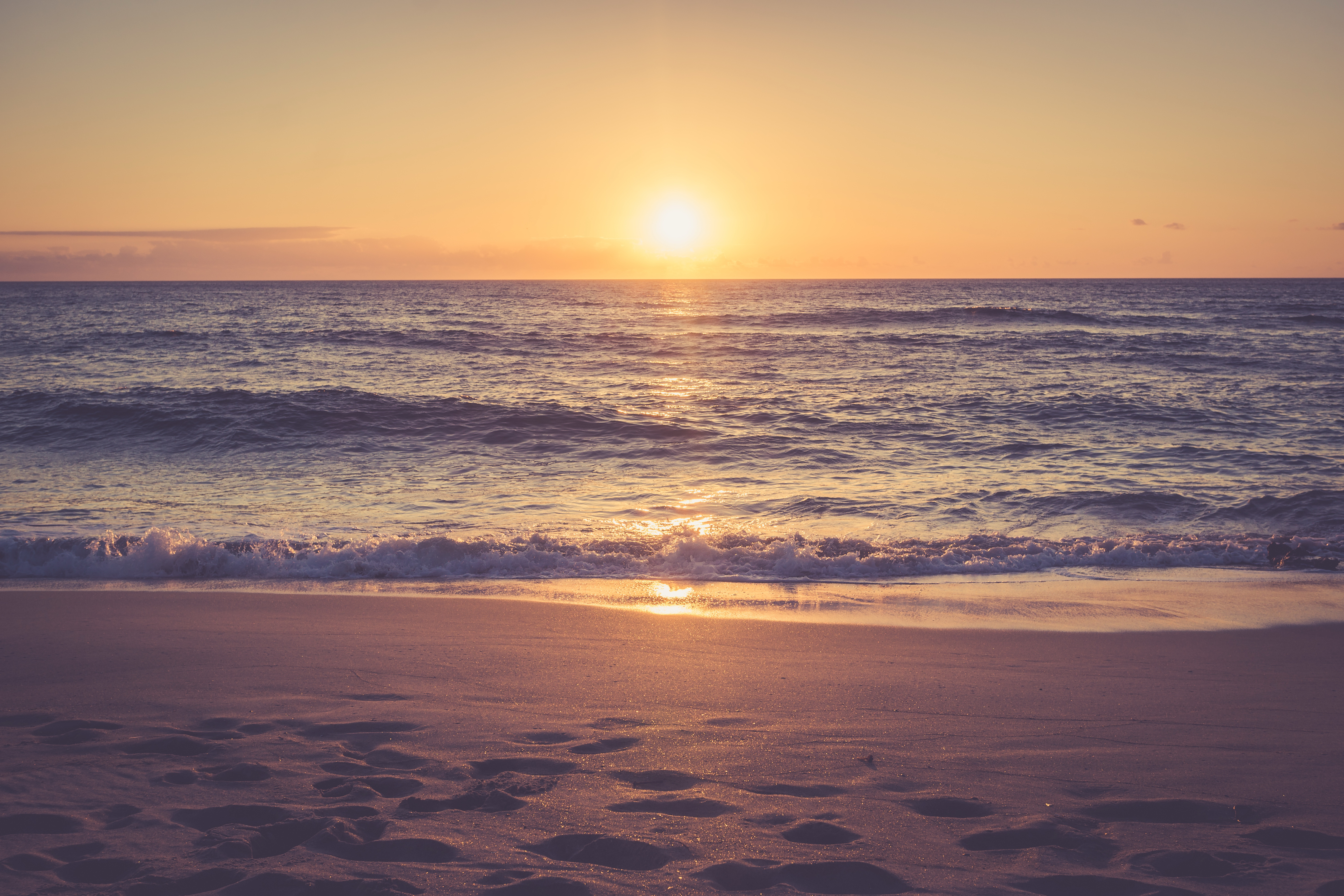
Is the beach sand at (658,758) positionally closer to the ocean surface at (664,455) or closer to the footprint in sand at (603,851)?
the footprint in sand at (603,851)

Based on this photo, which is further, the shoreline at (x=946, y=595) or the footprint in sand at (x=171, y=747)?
the shoreline at (x=946, y=595)

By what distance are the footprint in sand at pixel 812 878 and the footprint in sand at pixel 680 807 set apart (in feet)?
1.22

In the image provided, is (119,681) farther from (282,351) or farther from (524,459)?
(282,351)

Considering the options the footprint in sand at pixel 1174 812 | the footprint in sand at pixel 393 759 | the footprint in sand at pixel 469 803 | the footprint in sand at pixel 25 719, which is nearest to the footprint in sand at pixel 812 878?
the footprint in sand at pixel 469 803

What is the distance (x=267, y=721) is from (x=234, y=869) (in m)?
1.47

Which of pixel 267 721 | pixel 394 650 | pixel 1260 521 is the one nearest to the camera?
pixel 267 721

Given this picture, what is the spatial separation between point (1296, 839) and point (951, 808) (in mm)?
1337

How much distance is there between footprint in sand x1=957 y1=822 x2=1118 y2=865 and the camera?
2959mm

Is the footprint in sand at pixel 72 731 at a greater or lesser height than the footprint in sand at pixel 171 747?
lesser

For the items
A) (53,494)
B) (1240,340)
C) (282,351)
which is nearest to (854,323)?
(1240,340)

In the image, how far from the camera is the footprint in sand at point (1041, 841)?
116 inches

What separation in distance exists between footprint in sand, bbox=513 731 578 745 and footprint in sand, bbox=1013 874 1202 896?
2143 millimetres

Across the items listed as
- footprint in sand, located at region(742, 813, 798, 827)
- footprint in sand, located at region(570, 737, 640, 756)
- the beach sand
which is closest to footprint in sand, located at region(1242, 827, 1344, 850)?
the beach sand

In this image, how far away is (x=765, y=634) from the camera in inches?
227
